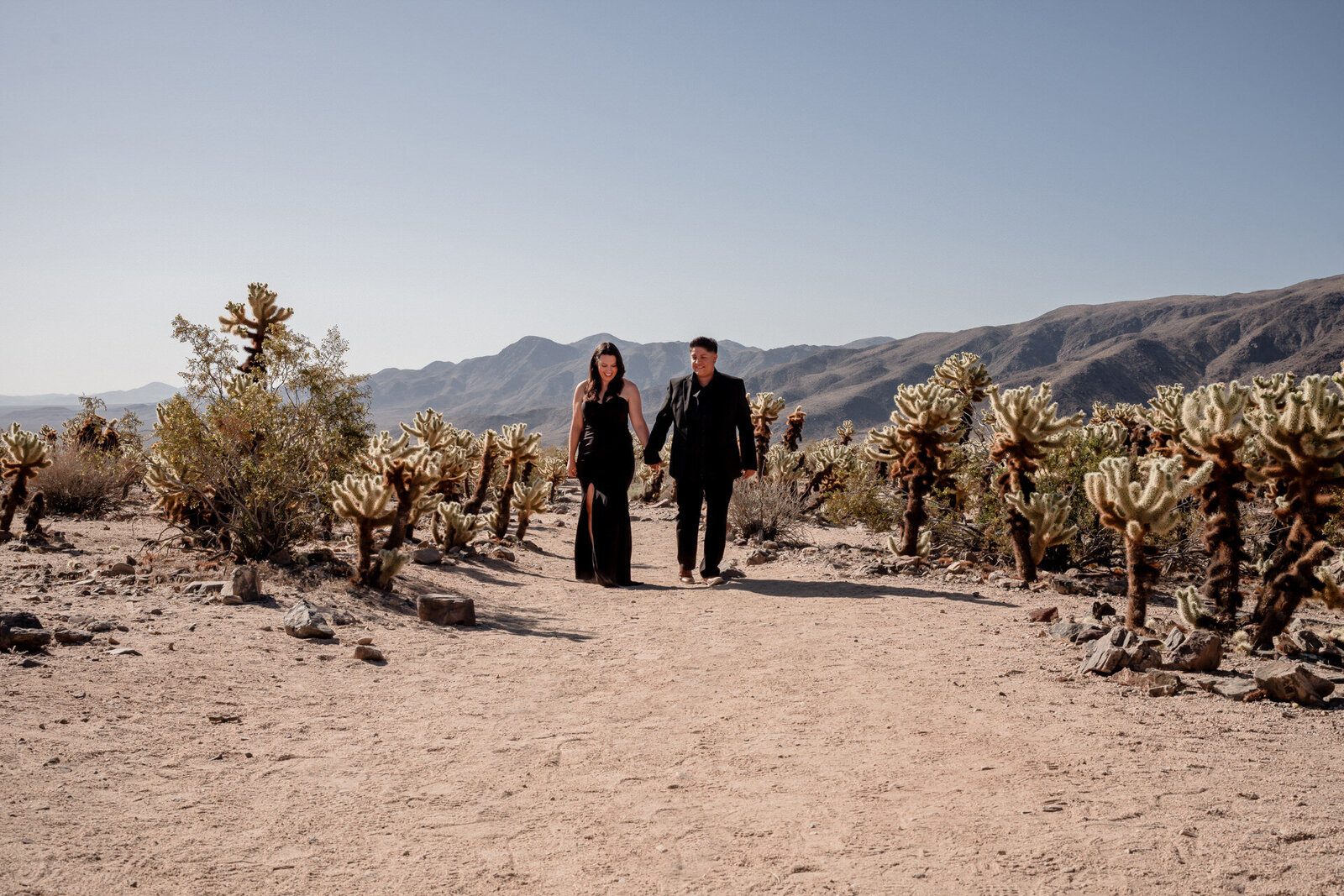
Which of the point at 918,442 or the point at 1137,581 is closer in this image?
the point at 1137,581

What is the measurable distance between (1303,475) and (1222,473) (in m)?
0.74

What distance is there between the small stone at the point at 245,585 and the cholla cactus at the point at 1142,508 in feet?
20.2

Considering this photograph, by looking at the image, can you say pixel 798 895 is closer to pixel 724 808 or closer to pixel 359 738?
pixel 724 808

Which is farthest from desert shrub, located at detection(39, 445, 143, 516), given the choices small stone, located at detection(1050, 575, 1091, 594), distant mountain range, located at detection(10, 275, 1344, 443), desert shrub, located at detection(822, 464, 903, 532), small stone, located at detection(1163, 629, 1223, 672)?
distant mountain range, located at detection(10, 275, 1344, 443)

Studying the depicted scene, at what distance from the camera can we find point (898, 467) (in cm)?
902

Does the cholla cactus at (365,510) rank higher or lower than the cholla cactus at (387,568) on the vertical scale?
higher

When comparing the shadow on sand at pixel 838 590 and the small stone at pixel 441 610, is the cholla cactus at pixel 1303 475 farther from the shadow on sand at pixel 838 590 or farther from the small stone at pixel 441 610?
the small stone at pixel 441 610

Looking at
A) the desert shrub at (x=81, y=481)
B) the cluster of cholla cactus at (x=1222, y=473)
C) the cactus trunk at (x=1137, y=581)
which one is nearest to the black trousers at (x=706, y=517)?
the cactus trunk at (x=1137, y=581)

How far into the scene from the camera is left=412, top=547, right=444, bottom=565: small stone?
8.94m

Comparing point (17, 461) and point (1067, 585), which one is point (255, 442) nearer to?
point (17, 461)

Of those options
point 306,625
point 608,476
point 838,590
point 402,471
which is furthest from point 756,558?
point 306,625

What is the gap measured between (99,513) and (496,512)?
239 inches

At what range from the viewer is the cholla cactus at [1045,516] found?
24.7ft

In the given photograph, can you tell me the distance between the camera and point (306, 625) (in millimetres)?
5578
